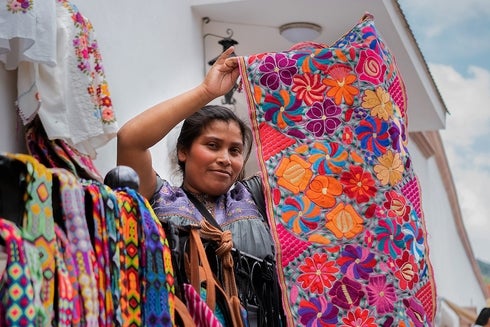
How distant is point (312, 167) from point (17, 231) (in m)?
1.25

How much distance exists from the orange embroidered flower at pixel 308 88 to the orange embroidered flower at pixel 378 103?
0.13 metres

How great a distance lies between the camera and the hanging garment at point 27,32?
324cm

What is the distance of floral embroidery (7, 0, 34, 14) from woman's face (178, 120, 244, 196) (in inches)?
27.0

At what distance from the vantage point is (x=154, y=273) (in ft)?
7.23

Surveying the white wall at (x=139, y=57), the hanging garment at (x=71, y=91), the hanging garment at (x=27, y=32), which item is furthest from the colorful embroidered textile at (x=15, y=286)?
the white wall at (x=139, y=57)


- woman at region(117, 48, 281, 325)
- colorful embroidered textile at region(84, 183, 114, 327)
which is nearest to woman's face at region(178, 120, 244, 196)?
woman at region(117, 48, 281, 325)

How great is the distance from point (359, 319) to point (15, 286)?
1.28m

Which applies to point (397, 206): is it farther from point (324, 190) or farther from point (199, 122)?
point (199, 122)

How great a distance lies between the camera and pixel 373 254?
9.41ft

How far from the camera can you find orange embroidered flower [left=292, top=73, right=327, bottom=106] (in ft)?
9.77

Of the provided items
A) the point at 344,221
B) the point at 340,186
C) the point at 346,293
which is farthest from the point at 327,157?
the point at 346,293

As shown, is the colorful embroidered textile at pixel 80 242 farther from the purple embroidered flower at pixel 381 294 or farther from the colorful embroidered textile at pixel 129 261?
the purple embroidered flower at pixel 381 294

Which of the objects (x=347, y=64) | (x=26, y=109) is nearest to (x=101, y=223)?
(x=347, y=64)

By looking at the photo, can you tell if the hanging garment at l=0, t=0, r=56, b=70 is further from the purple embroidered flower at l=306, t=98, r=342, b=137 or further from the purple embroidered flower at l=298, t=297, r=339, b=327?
the purple embroidered flower at l=298, t=297, r=339, b=327
